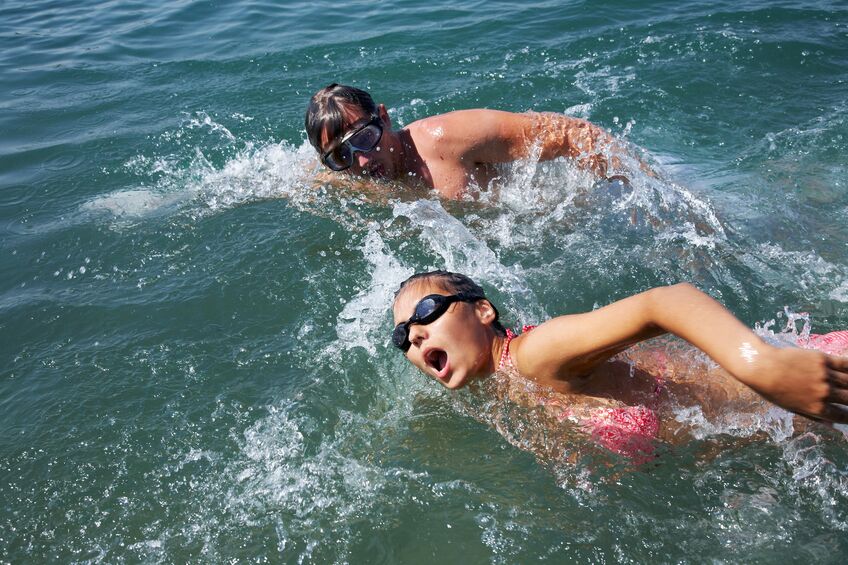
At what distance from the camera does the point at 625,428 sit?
121 inches

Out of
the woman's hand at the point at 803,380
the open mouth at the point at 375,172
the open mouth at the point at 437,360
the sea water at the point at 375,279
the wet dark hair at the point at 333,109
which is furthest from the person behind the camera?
the open mouth at the point at 375,172

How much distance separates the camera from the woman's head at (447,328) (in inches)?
122

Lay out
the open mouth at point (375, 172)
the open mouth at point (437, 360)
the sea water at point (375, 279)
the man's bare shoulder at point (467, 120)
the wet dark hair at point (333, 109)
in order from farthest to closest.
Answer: the open mouth at point (375, 172) < the man's bare shoulder at point (467, 120) < the wet dark hair at point (333, 109) < the open mouth at point (437, 360) < the sea water at point (375, 279)

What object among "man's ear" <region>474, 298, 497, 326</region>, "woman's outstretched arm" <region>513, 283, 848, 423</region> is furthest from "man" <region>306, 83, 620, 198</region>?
"woman's outstretched arm" <region>513, 283, 848, 423</region>

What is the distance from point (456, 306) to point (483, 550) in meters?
1.02

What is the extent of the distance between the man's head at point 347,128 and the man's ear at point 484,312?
191cm

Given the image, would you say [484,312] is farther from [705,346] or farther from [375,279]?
[375,279]

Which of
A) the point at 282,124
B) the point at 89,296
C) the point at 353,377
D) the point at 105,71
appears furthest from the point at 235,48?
the point at 353,377

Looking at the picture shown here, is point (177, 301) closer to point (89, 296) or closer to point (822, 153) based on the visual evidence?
point (89, 296)

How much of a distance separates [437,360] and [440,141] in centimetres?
211

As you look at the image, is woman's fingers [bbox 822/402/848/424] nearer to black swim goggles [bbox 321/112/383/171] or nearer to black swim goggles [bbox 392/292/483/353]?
black swim goggles [bbox 392/292/483/353]

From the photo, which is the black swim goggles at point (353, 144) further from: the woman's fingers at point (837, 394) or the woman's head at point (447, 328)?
the woman's fingers at point (837, 394)

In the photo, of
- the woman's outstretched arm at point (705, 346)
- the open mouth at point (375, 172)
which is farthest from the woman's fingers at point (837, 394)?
the open mouth at point (375, 172)

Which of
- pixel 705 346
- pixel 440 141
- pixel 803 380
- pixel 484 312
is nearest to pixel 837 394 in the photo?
pixel 803 380
